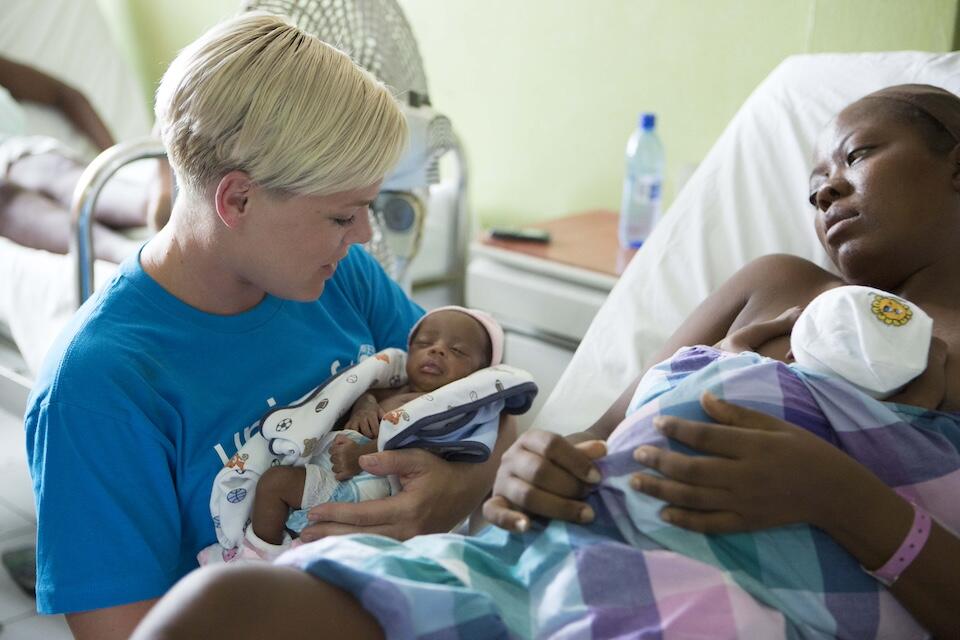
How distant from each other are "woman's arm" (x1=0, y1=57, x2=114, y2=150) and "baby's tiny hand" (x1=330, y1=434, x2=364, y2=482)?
249 centimetres

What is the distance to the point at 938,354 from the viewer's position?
1183 millimetres

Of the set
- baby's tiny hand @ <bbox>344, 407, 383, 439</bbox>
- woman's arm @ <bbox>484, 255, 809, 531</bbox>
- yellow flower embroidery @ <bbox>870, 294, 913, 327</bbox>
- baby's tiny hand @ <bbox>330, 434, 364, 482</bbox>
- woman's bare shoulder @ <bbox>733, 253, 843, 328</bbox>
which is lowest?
baby's tiny hand @ <bbox>330, 434, 364, 482</bbox>

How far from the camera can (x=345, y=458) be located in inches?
54.4

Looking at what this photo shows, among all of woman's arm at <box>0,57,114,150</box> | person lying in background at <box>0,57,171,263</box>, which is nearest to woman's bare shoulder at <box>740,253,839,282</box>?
person lying in background at <box>0,57,171,263</box>

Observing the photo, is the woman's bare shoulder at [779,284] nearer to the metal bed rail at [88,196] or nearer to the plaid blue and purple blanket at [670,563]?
the plaid blue and purple blanket at [670,563]

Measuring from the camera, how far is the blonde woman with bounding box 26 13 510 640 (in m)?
1.14

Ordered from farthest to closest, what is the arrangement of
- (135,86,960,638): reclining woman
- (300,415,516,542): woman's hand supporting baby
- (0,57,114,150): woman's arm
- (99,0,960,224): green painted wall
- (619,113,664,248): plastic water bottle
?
1. (0,57,114,150): woman's arm
2. (619,113,664,248): plastic water bottle
3. (99,0,960,224): green painted wall
4. (300,415,516,542): woman's hand supporting baby
5. (135,86,960,638): reclining woman

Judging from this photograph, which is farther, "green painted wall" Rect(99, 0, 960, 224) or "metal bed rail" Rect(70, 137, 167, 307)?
"green painted wall" Rect(99, 0, 960, 224)

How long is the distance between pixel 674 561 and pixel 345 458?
54 centimetres

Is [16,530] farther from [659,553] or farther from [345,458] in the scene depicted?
[659,553]

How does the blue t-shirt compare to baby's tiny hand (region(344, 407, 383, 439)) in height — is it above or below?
above

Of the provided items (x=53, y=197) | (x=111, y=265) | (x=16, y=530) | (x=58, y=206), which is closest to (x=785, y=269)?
(x=111, y=265)

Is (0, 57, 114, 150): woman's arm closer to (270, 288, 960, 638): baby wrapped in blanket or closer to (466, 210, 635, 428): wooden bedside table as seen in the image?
(466, 210, 635, 428): wooden bedside table

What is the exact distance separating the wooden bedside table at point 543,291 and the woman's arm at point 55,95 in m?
1.82
